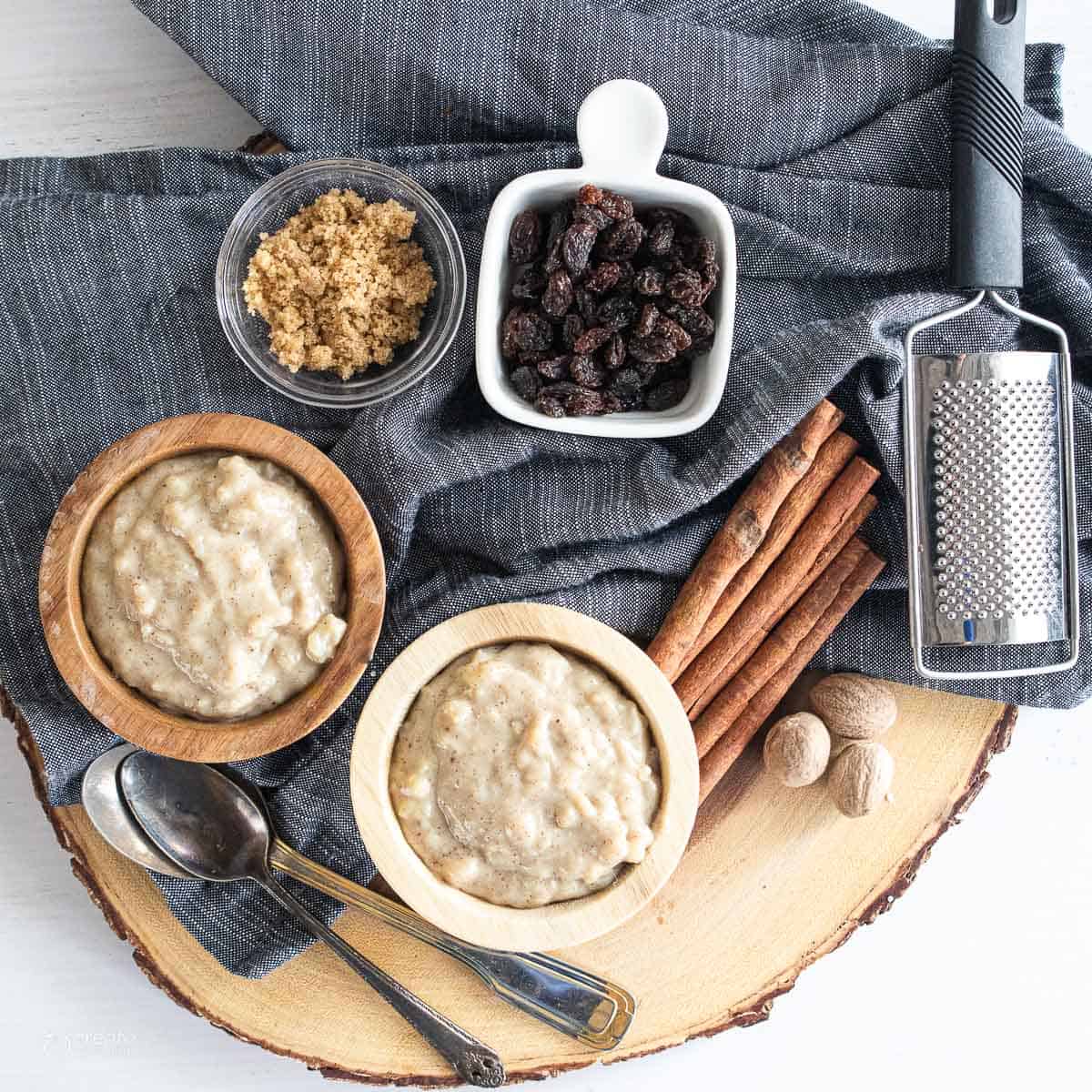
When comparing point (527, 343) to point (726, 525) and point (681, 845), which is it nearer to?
point (726, 525)

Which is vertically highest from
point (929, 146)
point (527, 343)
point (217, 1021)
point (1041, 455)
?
point (929, 146)

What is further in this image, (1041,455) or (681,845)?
(1041,455)

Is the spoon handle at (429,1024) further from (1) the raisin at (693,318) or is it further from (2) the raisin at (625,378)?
(1) the raisin at (693,318)

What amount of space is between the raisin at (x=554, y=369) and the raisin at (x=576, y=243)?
0.22m

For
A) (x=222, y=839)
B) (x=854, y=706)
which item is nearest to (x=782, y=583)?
(x=854, y=706)

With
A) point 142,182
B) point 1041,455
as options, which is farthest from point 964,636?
point 142,182

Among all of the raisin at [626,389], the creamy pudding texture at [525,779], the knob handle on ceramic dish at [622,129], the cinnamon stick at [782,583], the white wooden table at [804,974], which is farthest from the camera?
the white wooden table at [804,974]

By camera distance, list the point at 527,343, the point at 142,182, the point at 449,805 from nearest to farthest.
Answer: the point at 449,805 → the point at 527,343 → the point at 142,182

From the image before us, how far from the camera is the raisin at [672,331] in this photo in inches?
97.3

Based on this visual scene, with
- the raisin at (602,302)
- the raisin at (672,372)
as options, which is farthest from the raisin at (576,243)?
the raisin at (672,372)

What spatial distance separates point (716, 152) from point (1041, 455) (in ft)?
3.60

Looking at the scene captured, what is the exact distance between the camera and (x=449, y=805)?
2229 mm

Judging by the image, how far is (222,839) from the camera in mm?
2568

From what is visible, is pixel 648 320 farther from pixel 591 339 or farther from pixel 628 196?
pixel 628 196
